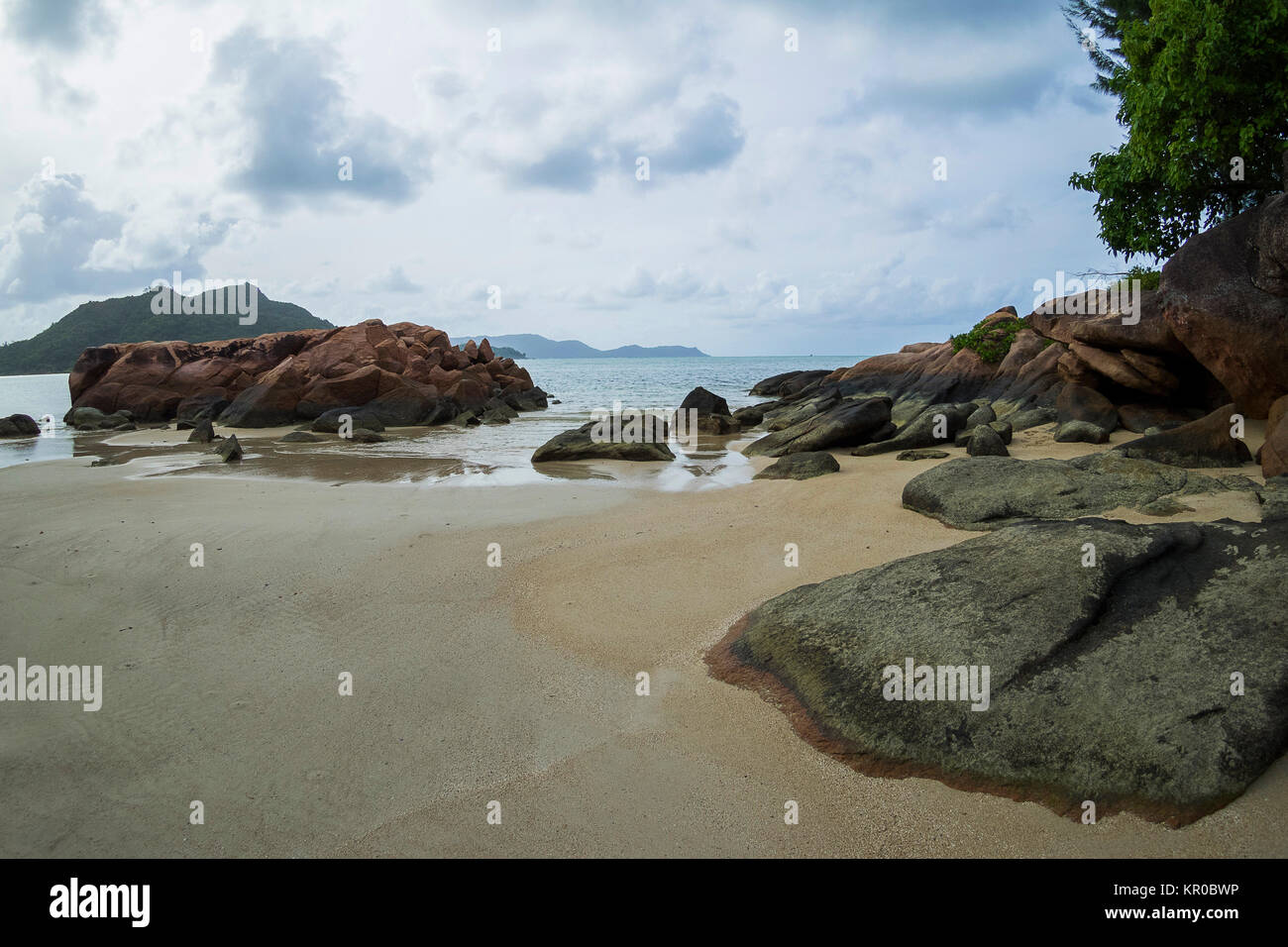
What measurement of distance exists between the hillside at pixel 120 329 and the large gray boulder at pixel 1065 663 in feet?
252

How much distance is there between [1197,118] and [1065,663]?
45.0 ft

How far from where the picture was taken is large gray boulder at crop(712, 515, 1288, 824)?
2914 mm

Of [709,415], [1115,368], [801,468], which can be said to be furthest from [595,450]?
[1115,368]

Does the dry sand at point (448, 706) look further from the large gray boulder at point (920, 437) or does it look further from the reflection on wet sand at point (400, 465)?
the large gray boulder at point (920, 437)

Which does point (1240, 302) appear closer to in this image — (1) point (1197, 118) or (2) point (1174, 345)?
(2) point (1174, 345)

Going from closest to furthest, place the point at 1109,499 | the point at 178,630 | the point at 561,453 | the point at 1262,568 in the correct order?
the point at 1262,568 → the point at 178,630 → the point at 1109,499 → the point at 561,453

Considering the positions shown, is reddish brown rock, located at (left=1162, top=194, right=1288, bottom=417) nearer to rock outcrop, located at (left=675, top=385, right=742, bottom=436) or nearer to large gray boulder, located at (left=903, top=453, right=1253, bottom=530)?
large gray boulder, located at (left=903, top=453, right=1253, bottom=530)

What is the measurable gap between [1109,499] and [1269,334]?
4900mm

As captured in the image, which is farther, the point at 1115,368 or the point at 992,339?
the point at 992,339

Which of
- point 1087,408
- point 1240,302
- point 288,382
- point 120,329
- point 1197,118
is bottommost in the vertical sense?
point 1087,408

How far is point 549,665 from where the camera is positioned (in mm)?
4441

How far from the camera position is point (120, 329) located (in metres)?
74.8
